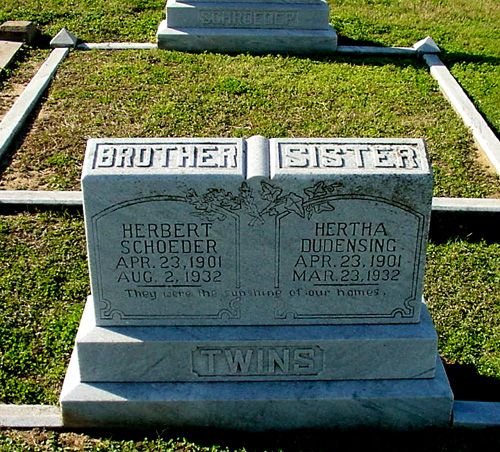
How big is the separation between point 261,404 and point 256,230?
0.91 meters

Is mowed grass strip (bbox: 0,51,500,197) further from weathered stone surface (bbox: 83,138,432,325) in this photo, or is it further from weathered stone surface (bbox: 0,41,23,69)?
weathered stone surface (bbox: 83,138,432,325)

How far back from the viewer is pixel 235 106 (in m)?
8.53

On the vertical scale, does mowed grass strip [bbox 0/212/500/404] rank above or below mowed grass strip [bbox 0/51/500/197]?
below

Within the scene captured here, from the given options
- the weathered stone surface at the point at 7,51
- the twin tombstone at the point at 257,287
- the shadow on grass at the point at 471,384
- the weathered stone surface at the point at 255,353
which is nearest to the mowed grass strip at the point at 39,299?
the twin tombstone at the point at 257,287

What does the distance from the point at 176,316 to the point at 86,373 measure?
553 mm

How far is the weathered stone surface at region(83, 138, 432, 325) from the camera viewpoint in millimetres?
3996

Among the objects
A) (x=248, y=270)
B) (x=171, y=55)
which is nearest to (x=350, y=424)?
(x=248, y=270)

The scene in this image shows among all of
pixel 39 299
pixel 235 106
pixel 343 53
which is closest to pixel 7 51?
pixel 235 106

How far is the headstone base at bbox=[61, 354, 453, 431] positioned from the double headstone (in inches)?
253

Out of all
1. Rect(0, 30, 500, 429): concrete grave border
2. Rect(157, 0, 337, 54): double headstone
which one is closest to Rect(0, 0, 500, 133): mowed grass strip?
Rect(0, 30, 500, 429): concrete grave border

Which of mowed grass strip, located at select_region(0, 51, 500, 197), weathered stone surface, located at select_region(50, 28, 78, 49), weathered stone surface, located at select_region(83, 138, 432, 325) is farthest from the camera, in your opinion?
weathered stone surface, located at select_region(50, 28, 78, 49)

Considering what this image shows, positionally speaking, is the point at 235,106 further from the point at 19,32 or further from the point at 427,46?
the point at 19,32

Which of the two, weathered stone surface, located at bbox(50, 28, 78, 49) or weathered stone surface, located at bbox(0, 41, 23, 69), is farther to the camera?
weathered stone surface, located at bbox(50, 28, 78, 49)

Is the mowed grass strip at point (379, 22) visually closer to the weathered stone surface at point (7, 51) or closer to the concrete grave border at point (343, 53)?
the concrete grave border at point (343, 53)
